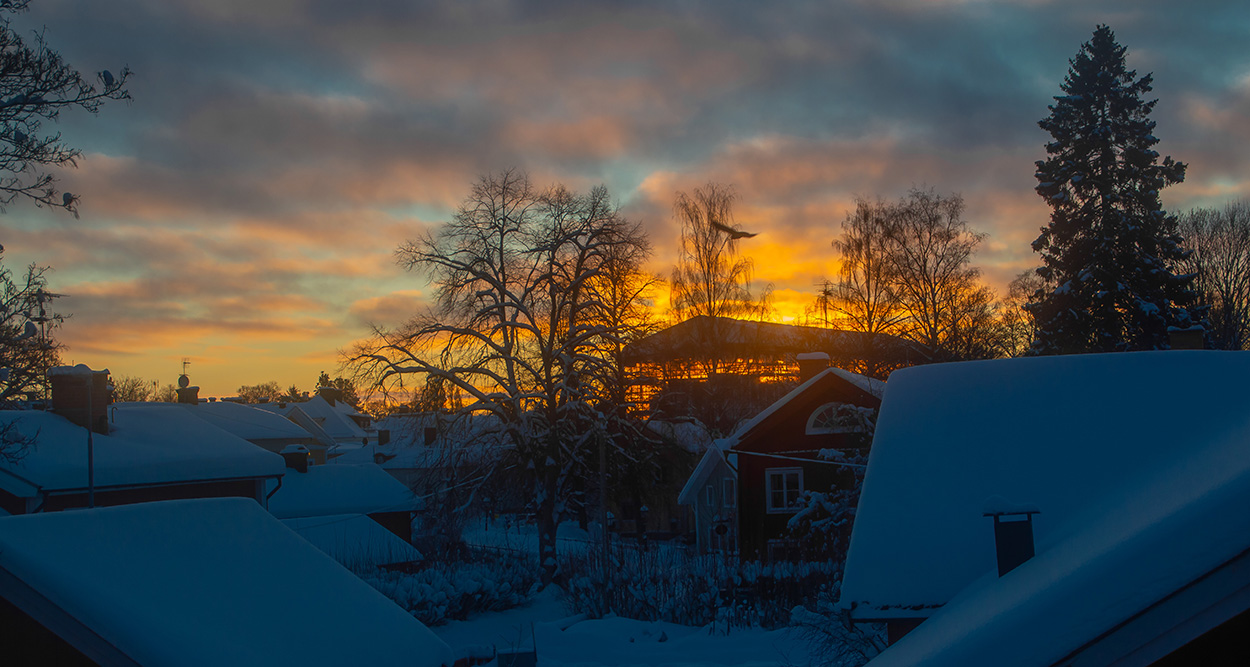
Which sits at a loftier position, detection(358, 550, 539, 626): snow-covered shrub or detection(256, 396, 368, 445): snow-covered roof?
detection(256, 396, 368, 445): snow-covered roof

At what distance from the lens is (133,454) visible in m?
22.7

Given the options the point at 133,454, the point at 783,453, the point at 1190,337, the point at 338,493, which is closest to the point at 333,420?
the point at 338,493

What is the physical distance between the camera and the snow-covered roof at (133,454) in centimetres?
2047

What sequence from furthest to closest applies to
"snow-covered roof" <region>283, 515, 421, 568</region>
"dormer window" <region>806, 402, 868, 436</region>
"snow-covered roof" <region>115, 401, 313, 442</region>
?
"snow-covered roof" <region>115, 401, 313, 442</region> < "snow-covered roof" <region>283, 515, 421, 568</region> < "dormer window" <region>806, 402, 868, 436</region>

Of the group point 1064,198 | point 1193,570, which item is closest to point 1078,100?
point 1064,198

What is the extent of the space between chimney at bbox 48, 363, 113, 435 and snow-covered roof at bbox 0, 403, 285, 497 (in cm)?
28

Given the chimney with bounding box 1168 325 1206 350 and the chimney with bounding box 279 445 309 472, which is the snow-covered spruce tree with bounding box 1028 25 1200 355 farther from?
the chimney with bounding box 279 445 309 472

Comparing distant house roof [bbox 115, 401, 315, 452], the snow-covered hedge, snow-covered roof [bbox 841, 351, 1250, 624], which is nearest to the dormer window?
the snow-covered hedge

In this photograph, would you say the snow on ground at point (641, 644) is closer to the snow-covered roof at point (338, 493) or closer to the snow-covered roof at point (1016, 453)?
the snow-covered roof at point (1016, 453)

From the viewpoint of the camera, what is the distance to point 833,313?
3731 centimetres

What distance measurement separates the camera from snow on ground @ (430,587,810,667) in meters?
15.6

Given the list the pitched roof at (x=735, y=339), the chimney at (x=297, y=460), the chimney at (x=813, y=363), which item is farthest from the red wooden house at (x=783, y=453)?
the chimney at (x=297, y=460)

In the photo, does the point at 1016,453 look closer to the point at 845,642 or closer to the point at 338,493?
the point at 845,642

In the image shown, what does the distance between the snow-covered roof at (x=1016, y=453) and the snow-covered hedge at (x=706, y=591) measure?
10003 millimetres
